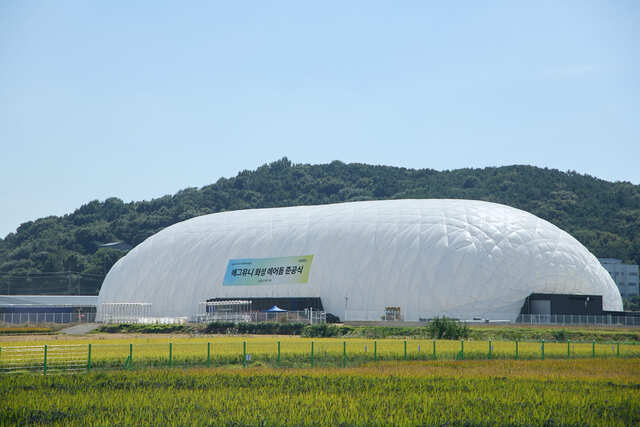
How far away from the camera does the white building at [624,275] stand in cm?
14725

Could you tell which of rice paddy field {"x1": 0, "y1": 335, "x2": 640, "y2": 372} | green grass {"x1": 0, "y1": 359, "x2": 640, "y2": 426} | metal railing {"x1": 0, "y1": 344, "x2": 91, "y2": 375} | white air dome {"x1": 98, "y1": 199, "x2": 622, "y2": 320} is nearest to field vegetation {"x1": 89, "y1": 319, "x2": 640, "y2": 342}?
white air dome {"x1": 98, "y1": 199, "x2": 622, "y2": 320}

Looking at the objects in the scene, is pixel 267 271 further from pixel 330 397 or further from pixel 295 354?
pixel 330 397

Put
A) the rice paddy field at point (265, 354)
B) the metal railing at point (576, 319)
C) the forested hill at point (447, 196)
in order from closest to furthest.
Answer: the rice paddy field at point (265, 354) < the metal railing at point (576, 319) < the forested hill at point (447, 196)

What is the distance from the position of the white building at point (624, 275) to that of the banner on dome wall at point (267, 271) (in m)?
80.8

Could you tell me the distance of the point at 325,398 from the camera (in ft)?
80.6

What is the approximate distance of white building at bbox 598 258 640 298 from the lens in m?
147

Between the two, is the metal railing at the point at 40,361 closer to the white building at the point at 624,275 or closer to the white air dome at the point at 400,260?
the white air dome at the point at 400,260

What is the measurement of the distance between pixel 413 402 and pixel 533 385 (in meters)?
6.81

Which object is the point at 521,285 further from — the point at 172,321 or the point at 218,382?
the point at 218,382

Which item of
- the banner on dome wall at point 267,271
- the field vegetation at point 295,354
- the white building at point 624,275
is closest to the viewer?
the field vegetation at point 295,354

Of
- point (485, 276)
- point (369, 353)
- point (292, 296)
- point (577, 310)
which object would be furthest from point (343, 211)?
point (369, 353)

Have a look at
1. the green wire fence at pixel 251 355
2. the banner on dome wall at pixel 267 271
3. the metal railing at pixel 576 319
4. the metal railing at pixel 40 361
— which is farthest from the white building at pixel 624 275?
the metal railing at pixel 40 361

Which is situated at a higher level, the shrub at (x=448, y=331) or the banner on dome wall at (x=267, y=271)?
the banner on dome wall at (x=267, y=271)

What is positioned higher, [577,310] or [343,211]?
[343,211]
